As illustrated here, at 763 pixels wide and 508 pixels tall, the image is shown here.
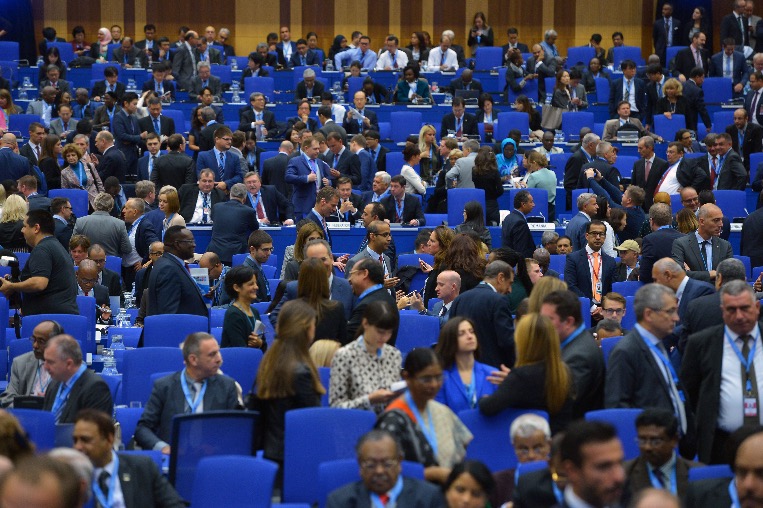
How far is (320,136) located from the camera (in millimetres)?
14562

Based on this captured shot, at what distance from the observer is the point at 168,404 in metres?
6.33

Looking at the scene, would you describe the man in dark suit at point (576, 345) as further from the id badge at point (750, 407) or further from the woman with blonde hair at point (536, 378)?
the id badge at point (750, 407)

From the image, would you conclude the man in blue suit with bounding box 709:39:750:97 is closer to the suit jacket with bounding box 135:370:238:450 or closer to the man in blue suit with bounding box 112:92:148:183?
the man in blue suit with bounding box 112:92:148:183

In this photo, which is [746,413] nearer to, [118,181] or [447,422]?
[447,422]

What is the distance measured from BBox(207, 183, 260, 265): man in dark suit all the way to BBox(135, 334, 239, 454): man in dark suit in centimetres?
552

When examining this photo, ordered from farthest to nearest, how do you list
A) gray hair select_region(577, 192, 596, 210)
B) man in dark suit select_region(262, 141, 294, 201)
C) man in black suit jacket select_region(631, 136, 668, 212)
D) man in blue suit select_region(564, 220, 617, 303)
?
1. man in dark suit select_region(262, 141, 294, 201)
2. man in black suit jacket select_region(631, 136, 668, 212)
3. gray hair select_region(577, 192, 596, 210)
4. man in blue suit select_region(564, 220, 617, 303)

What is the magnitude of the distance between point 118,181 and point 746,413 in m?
9.23

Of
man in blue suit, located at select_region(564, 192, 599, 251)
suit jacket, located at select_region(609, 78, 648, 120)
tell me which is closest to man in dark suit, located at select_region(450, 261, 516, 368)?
man in blue suit, located at select_region(564, 192, 599, 251)

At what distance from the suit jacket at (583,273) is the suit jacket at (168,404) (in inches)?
178

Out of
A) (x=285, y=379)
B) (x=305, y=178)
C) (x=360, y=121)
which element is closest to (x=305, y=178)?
(x=305, y=178)

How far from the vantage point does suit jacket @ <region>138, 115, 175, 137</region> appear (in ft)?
52.3

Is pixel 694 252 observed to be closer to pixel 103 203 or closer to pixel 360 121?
pixel 103 203

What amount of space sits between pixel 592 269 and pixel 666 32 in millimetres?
12382

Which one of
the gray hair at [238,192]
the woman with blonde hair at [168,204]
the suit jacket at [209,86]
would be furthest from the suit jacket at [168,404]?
the suit jacket at [209,86]
